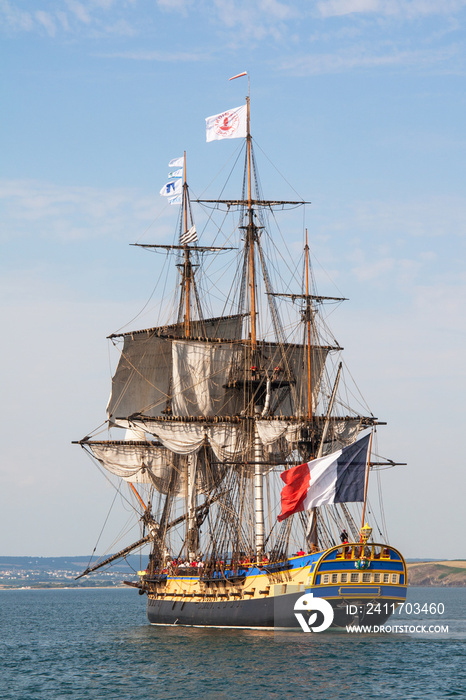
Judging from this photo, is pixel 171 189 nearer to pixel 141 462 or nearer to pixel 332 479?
pixel 141 462

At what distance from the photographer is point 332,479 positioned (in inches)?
2552

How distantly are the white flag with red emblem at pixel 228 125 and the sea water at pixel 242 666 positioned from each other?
37499 mm

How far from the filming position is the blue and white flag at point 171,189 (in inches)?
3684

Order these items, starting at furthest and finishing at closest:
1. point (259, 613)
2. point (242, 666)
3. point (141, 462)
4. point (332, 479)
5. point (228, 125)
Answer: point (141, 462) < point (228, 125) < point (259, 613) < point (332, 479) < point (242, 666)

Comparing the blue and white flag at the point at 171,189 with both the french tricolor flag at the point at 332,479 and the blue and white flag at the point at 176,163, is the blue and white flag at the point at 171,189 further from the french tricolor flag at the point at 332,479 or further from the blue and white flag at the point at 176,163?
the french tricolor flag at the point at 332,479

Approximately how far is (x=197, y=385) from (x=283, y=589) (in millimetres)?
26970

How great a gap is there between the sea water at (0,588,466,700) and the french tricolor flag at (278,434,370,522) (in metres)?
8.53

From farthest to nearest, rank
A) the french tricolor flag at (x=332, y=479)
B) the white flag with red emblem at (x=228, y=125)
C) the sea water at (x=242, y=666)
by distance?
the white flag with red emblem at (x=228, y=125)
the french tricolor flag at (x=332, y=479)
the sea water at (x=242, y=666)

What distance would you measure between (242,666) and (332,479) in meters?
14.7

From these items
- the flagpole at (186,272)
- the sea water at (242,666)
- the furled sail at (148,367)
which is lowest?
the sea water at (242,666)

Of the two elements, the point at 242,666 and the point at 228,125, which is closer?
the point at 242,666

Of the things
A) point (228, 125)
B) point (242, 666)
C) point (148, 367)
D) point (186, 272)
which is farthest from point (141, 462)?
point (242, 666)

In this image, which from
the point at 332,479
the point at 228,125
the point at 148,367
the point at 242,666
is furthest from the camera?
the point at 148,367

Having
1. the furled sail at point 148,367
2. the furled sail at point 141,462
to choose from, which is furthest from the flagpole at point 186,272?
the furled sail at point 141,462
